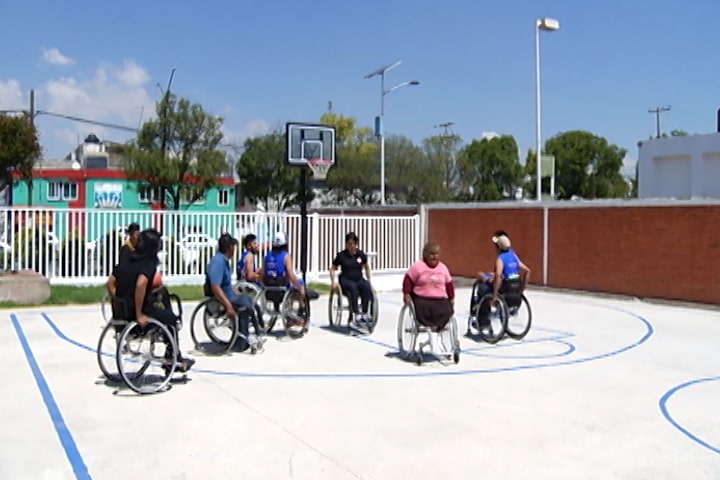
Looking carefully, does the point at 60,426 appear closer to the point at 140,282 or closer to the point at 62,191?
the point at 140,282

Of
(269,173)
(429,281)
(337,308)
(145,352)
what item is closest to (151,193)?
(269,173)

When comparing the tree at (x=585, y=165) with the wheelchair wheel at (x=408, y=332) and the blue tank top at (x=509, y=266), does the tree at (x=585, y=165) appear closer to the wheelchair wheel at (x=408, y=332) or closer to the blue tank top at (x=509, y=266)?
the blue tank top at (x=509, y=266)

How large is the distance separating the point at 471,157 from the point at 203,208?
18.2 meters

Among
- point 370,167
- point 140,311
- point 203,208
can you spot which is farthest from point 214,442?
point 203,208

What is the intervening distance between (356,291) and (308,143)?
6778mm

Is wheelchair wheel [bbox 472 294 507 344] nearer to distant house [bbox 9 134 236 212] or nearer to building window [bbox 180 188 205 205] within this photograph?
building window [bbox 180 188 205 205]

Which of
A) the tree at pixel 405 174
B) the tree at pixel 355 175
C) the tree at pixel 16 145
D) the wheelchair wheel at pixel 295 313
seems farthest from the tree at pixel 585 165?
the wheelchair wheel at pixel 295 313

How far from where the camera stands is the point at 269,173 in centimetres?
4459

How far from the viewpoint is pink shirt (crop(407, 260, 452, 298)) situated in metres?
9.37

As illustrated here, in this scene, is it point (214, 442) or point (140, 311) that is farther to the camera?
point (140, 311)

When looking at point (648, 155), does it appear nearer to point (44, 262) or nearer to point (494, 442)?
point (44, 262)

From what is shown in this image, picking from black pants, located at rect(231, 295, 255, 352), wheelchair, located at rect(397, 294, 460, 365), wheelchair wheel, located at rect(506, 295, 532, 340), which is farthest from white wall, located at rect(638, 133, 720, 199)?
black pants, located at rect(231, 295, 255, 352)

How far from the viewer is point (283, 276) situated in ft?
37.1

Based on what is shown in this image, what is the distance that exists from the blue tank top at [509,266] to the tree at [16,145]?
20491 mm
